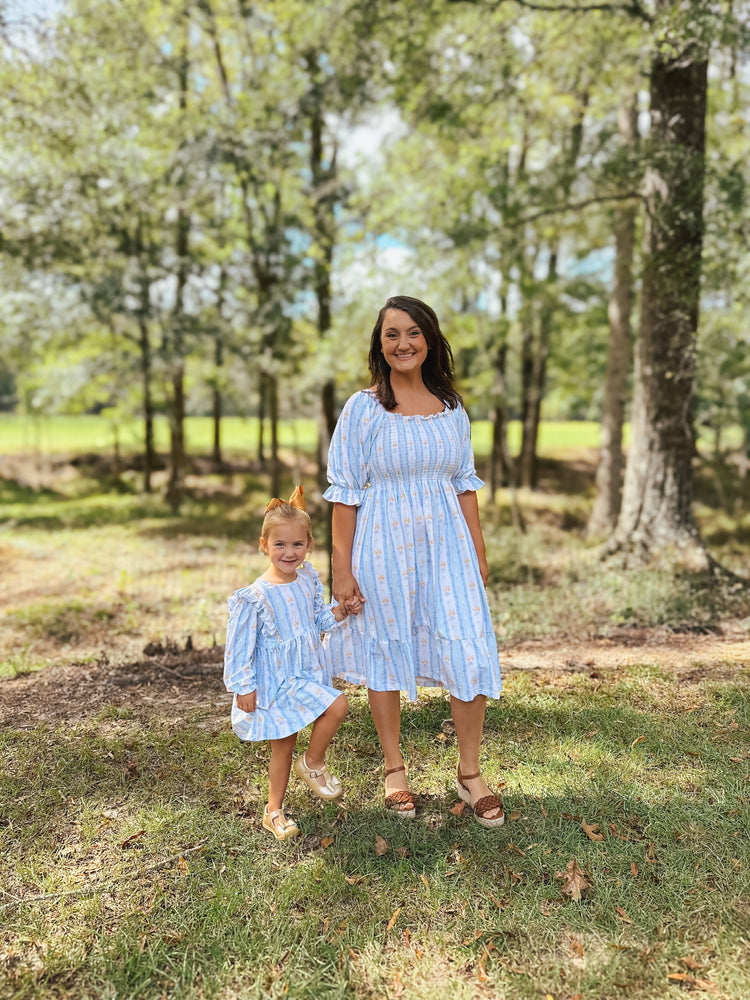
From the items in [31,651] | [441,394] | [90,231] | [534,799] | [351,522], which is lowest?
[31,651]

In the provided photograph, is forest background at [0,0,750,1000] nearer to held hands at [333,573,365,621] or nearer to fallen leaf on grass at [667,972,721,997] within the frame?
fallen leaf on grass at [667,972,721,997]

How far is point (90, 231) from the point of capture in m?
15.3

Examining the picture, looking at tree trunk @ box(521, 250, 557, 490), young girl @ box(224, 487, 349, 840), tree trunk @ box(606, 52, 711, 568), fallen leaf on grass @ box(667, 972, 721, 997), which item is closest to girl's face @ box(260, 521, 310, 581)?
young girl @ box(224, 487, 349, 840)

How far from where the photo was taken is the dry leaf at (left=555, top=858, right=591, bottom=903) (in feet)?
9.54

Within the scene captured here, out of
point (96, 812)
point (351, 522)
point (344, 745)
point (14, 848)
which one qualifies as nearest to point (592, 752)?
point (344, 745)

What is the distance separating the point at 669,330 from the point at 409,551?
5.64 meters

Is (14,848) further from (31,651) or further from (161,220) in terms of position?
(161,220)

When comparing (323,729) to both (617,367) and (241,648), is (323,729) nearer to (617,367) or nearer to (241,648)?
(241,648)

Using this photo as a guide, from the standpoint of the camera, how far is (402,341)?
3336mm

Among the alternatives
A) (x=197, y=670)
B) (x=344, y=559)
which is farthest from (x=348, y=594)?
(x=197, y=670)

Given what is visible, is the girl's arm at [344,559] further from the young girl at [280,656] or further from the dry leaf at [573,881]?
the dry leaf at [573,881]

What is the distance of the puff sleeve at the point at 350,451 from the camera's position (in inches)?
132

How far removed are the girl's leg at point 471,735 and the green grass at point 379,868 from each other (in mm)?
156

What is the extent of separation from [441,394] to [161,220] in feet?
49.7
